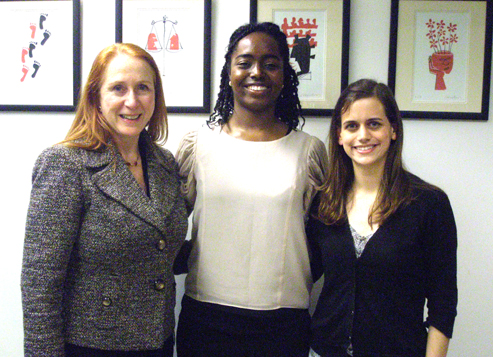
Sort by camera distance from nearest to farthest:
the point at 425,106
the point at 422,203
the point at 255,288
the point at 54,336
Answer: the point at 54,336
the point at 422,203
the point at 255,288
the point at 425,106

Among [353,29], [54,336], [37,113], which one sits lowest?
[54,336]

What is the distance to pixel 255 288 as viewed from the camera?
127 cm

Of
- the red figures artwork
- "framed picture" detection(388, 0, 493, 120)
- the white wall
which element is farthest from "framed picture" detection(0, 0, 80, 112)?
the red figures artwork

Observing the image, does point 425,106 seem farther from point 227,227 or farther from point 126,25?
point 126,25

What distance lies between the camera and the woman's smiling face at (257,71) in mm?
1300

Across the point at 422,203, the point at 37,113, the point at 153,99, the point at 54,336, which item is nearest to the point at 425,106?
the point at 422,203

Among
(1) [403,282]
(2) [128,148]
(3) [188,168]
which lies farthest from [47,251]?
(1) [403,282]

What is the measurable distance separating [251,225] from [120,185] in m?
0.44

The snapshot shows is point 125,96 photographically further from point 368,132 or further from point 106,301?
point 368,132

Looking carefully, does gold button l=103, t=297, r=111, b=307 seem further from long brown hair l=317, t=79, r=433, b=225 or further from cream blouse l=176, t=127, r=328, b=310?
long brown hair l=317, t=79, r=433, b=225

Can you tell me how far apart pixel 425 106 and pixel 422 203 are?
2.09 ft

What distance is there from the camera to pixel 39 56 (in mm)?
1635

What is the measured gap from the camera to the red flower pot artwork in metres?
1.55

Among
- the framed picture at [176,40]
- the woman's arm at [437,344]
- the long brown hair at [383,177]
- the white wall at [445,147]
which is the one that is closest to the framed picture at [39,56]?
the white wall at [445,147]
